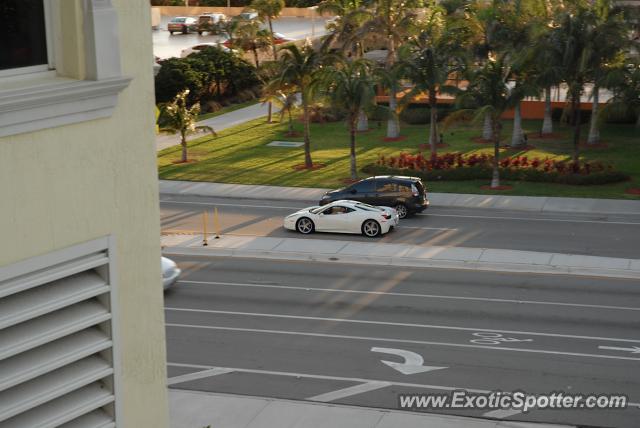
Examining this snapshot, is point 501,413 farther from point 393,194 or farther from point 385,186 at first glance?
point 385,186

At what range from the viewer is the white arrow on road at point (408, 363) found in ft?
65.5

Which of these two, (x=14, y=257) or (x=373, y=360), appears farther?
(x=373, y=360)

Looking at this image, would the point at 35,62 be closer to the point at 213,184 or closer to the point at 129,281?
the point at 129,281

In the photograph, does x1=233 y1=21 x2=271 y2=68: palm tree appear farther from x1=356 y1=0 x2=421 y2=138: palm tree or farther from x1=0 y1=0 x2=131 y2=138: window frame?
x1=0 y1=0 x2=131 y2=138: window frame

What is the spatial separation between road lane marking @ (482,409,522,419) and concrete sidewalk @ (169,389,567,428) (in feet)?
0.87

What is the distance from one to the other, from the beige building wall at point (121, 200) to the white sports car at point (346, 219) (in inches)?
1015

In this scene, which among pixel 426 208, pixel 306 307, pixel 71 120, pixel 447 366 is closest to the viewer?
pixel 71 120

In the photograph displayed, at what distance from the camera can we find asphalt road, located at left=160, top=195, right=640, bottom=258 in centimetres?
2973

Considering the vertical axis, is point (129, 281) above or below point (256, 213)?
above

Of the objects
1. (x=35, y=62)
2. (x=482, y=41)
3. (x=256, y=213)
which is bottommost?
(x=256, y=213)

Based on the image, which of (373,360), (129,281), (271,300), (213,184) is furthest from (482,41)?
(129,281)

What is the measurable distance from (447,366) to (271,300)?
627 centimetres

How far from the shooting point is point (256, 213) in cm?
3519

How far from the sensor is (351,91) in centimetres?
3791
